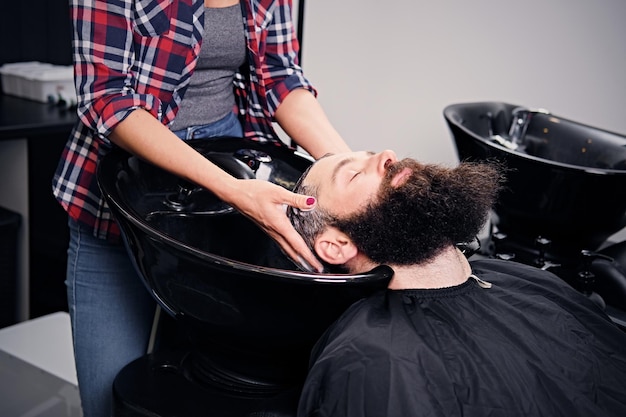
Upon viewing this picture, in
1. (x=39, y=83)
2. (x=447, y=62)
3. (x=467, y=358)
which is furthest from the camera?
(x=39, y=83)

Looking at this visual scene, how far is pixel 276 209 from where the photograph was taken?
133cm

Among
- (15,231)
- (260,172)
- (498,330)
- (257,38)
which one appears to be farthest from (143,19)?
(15,231)

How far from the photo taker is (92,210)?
1.58 metres

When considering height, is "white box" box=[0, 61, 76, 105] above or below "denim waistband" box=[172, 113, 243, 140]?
below

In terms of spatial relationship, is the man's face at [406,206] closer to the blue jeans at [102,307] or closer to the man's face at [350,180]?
the man's face at [350,180]

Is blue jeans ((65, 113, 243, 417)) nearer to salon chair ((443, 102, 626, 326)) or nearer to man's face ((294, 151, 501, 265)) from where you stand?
man's face ((294, 151, 501, 265))

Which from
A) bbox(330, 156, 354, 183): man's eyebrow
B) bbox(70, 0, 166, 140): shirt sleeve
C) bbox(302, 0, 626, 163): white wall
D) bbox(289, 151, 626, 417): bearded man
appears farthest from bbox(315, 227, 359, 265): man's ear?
bbox(302, 0, 626, 163): white wall

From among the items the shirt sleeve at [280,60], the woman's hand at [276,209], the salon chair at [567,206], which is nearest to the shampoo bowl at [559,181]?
the salon chair at [567,206]

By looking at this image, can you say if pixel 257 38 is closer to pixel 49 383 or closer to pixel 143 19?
pixel 143 19

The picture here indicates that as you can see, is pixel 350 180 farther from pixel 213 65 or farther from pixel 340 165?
pixel 213 65

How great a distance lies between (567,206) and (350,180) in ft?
2.37

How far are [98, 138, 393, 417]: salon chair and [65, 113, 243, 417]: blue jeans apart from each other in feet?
0.29

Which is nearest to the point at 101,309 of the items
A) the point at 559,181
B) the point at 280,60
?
the point at 280,60

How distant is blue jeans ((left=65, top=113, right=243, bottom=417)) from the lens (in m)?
1.63
